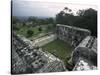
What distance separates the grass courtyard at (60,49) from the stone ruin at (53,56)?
49mm

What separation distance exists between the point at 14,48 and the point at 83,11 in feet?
3.64

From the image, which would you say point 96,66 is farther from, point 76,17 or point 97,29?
point 76,17

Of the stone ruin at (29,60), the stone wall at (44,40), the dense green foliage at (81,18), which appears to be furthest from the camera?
the dense green foliage at (81,18)

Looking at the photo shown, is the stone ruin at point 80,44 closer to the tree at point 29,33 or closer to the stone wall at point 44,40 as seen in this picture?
the stone wall at point 44,40

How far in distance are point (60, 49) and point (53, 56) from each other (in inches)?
5.6

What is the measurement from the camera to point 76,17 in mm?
2416

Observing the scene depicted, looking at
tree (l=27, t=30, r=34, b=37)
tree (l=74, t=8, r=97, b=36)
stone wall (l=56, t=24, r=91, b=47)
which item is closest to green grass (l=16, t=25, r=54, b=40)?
tree (l=27, t=30, r=34, b=37)

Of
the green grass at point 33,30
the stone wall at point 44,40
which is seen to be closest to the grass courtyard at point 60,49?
the stone wall at point 44,40

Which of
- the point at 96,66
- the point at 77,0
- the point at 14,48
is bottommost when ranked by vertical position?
the point at 96,66

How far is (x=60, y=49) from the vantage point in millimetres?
2324

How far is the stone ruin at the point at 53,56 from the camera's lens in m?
2.12

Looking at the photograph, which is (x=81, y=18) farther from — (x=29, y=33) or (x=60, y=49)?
(x=29, y=33)

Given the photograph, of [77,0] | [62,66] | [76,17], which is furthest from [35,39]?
[77,0]
